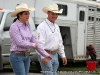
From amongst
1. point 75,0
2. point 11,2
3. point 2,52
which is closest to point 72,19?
point 75,0

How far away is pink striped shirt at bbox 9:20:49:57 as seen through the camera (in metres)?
4.84

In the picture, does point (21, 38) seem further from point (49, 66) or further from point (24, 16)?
point (49, 66)

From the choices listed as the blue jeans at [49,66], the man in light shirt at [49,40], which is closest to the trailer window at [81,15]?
the man in light shirt at [49,40]

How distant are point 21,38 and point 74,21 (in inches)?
271

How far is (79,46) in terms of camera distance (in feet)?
39.2

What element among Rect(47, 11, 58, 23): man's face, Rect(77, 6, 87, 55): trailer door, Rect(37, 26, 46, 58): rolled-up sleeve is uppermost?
Rect(47, 11, 58, 23): man's face

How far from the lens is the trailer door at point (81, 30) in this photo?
468 inches

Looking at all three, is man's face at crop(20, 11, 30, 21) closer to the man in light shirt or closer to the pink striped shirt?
the pink striped shirt

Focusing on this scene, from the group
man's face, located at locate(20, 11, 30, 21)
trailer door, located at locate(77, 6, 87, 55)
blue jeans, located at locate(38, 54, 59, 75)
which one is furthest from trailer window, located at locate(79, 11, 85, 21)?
man's face, located at locate(20, 11, 30, 21)

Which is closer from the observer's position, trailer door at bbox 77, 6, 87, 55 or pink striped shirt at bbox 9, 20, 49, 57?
pink striped shirt at bbox 9, 20, 49, 57

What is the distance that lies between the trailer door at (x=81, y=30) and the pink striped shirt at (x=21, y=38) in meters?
6.96

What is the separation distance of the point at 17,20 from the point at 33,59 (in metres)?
4.62

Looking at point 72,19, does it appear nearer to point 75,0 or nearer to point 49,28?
point 75,0

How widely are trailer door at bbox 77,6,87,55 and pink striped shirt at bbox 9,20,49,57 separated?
6.96m
